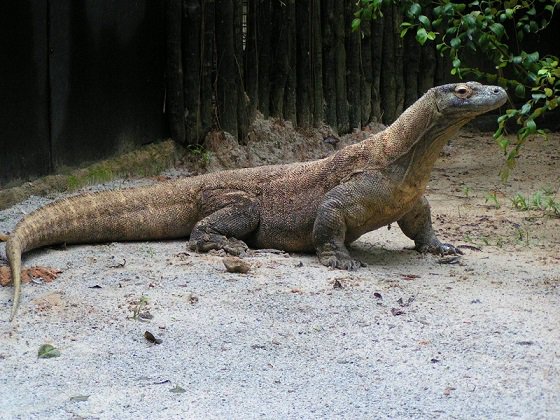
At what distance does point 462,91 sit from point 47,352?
10.1 ft

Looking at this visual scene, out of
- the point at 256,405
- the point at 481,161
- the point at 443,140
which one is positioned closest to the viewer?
the point at 256,405

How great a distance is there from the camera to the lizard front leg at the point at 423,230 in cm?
641

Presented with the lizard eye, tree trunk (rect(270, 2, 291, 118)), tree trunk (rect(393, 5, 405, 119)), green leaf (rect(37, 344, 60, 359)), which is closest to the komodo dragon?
the lizard eye

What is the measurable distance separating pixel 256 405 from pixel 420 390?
0.69m

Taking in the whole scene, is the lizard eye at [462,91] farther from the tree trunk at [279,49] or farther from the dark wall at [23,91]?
the tree trunk at [279,49]

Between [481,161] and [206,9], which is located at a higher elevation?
[206,9]

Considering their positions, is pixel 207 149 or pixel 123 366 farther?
pixel 207 149

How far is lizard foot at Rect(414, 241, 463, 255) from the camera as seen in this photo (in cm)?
640

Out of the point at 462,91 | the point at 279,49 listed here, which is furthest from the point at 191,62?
the point at 462,91

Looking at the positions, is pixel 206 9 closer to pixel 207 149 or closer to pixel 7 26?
pixel 207 149

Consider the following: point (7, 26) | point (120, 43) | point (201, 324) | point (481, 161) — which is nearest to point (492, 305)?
point (201, 324)

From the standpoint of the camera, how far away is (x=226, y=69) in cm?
897

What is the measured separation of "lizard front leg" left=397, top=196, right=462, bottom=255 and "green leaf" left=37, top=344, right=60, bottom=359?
2.97 meters

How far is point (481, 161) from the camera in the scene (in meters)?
10.4
